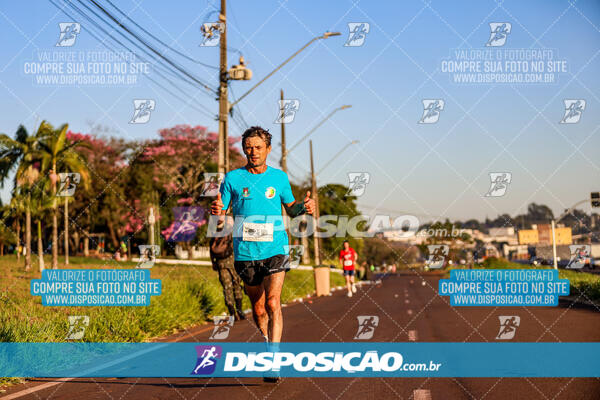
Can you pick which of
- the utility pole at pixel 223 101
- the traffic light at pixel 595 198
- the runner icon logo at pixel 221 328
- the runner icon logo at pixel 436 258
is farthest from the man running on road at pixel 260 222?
the traffic light at pixel 595 198

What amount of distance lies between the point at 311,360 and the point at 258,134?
3014 mm

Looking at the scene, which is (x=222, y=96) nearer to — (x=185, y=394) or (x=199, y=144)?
(x=185, y=394)

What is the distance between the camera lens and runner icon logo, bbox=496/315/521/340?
1011cm

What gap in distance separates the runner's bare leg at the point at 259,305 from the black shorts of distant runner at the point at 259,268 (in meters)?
0.08

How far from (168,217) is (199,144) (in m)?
8.63

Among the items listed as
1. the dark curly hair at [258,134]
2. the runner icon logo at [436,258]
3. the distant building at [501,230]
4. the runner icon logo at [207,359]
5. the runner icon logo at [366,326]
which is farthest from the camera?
the distant building at [501,230]

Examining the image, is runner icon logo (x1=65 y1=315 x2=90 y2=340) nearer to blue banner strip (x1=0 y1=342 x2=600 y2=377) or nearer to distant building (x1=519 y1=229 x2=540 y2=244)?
blue banner strip (x1=0 y1=342 x2=600 y2=377)

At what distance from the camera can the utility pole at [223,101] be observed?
625 inches

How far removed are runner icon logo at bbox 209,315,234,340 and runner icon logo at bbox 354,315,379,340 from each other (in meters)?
2.14

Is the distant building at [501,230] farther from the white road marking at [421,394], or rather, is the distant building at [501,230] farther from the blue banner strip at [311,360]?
the white road marking at [421,394]

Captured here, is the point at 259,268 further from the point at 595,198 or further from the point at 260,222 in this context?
the point at 595,198

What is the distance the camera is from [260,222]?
20.4 ft

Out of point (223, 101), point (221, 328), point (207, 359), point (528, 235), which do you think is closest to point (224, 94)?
point (223, 101)

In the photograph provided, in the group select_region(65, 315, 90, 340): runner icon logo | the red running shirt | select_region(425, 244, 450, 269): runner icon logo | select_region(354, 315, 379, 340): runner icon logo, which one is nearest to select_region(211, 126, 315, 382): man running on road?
select_region(354, 315, 379, 340): runner icon logo
